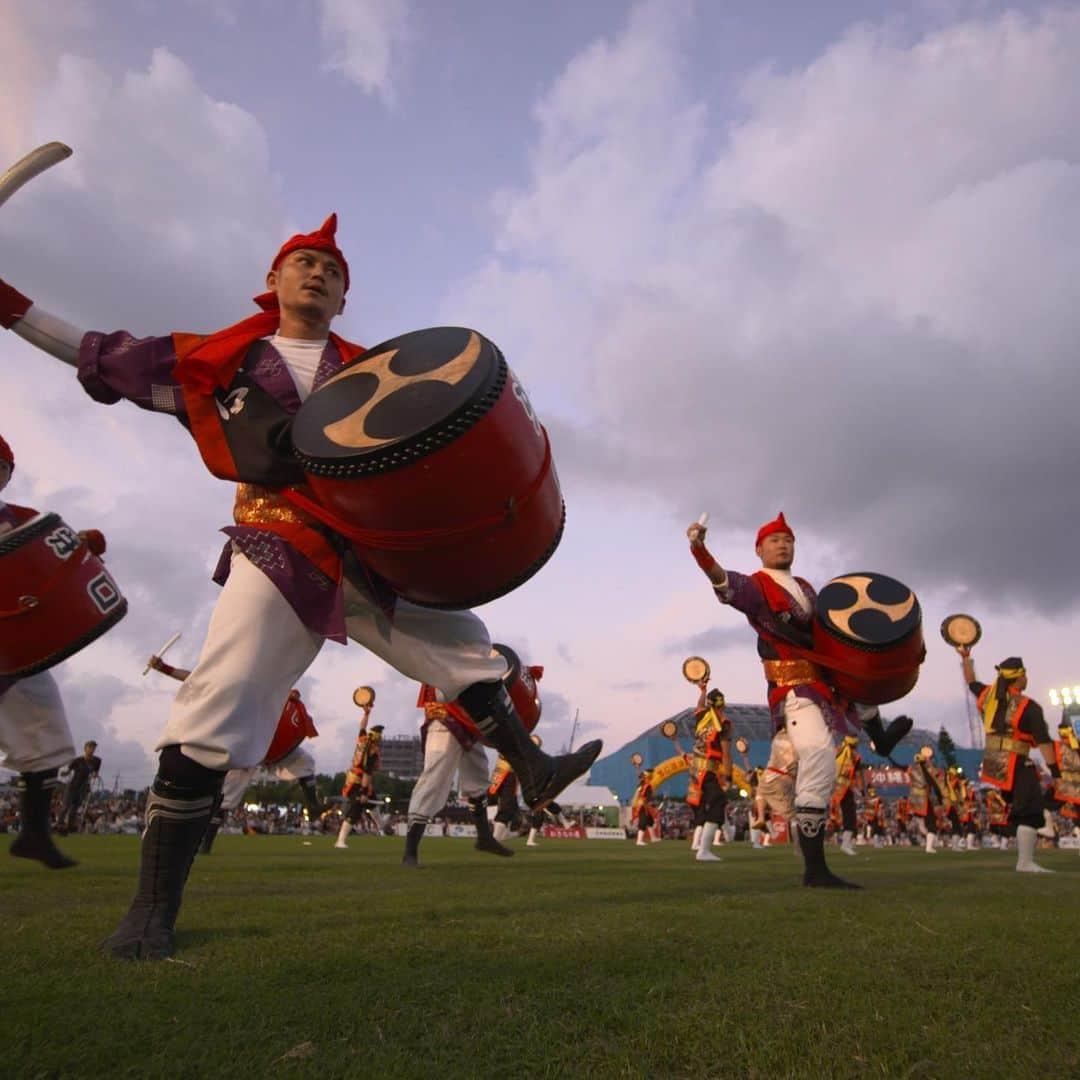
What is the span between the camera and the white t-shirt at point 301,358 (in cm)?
304

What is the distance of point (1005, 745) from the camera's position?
8555mm

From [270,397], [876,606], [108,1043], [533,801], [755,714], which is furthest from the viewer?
[755,714]

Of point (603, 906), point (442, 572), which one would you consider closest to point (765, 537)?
point (603, 906)

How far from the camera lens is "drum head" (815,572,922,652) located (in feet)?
17.9

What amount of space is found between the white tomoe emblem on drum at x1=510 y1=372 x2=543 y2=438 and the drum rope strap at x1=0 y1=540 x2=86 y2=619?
3126 millimetres

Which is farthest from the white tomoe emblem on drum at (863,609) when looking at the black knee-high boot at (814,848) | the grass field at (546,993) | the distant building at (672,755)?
the distant building at (672,755)

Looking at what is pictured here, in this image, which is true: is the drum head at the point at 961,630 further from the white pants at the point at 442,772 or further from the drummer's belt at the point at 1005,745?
the white pants at the point at 442,772

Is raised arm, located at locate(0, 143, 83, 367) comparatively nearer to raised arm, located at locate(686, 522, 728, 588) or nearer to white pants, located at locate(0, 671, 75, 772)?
white pants, located at locate(0, 671, 75, 772)

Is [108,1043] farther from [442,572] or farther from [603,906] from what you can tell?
[603,906]

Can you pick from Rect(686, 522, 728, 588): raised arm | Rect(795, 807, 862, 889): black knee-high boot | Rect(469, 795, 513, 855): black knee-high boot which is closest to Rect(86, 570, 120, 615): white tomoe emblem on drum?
→ Rect(686, 522, 728, 588): raised arm

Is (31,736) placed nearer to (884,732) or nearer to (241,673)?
(241,673)

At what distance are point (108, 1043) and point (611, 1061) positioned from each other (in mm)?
995

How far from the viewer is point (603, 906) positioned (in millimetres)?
3988

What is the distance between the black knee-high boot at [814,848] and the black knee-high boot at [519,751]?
2.89 metres
